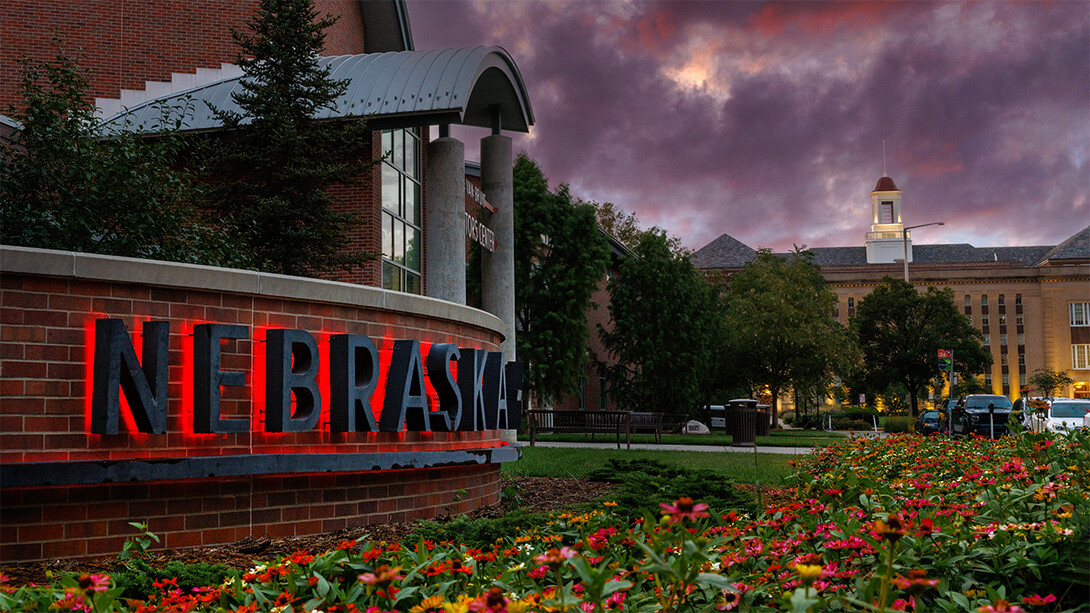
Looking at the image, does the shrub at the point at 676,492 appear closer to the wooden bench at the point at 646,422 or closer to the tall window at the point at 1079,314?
the wooden bench at the point at 646,422

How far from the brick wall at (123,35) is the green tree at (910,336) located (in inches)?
2114

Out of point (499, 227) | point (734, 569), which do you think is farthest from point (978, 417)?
point (734, 569)

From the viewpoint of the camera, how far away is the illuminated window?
324 feet

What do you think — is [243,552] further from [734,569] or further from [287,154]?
[287,154]

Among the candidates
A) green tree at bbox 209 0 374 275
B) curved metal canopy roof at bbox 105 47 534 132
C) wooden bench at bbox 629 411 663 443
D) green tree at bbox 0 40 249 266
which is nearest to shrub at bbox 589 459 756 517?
green tree at bbox 0 40 249 266

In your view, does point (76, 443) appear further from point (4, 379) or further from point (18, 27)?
point (18, 27)

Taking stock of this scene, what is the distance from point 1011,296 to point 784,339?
6896cm

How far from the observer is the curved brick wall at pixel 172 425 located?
6.10m

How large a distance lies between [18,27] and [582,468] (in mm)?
14633

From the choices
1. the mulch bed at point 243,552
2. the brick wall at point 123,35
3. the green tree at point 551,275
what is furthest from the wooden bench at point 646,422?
the mulch bed at point 243,552

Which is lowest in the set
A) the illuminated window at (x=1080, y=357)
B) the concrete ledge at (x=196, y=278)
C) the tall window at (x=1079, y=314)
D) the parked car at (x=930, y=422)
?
the parked car at (x=930, y=422)

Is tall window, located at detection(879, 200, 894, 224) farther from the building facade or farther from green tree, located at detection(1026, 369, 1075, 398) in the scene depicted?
the building facade

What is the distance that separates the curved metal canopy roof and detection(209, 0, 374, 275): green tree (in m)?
0.39

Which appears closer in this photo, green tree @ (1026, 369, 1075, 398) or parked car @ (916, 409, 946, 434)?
parked car @ (916, 409, 946, 434)
